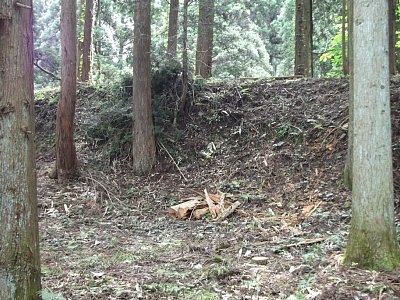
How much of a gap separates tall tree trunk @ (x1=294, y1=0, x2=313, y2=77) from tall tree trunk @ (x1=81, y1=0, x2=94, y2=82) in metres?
7.19

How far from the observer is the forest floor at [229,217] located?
464 cm

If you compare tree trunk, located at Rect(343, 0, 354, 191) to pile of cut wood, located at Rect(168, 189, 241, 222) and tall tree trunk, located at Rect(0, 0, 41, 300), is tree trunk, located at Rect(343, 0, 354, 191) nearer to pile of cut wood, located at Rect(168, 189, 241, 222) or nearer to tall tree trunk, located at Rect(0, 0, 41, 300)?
pile of cut wood, located at Rect(168, 189, 241, 222)

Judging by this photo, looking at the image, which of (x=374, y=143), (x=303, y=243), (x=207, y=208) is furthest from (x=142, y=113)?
(x=374, y=143)

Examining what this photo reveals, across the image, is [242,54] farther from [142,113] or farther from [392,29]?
[142,113]

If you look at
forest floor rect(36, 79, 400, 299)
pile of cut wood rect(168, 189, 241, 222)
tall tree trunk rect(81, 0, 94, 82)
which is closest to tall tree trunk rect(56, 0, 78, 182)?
forest floor rect(36, 79, 400, 299)

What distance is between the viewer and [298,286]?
14.6ft

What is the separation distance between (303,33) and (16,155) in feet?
37.9

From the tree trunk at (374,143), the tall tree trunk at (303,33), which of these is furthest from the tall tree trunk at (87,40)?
the tree trunk at (374,143)

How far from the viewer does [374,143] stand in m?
4.68

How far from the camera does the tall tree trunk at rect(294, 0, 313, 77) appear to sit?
13.2m

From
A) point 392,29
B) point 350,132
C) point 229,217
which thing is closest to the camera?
point 350,132

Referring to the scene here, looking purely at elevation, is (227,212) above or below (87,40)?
below

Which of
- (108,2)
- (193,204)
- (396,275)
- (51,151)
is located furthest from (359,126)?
(108,2)

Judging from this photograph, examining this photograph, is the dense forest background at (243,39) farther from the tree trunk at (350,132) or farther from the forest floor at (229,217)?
the tree trunk at (350,132)
